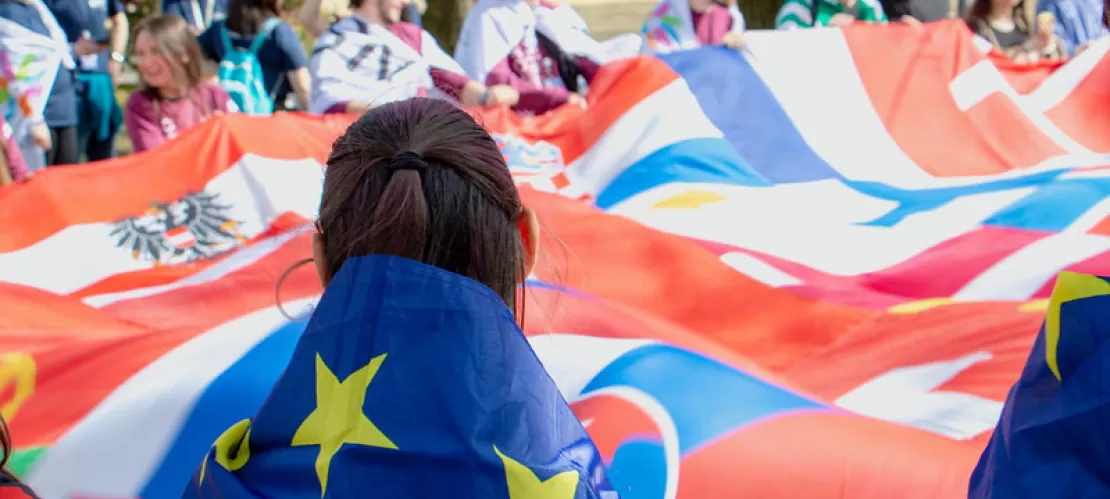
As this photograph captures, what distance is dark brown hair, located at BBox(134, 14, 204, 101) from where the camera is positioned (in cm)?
330

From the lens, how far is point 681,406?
1495mm

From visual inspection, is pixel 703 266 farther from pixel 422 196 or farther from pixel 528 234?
pixel 422 196

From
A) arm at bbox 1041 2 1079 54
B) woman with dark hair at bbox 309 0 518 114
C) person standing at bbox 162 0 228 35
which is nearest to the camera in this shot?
woman with dark hair at bbox 309 0 518 114

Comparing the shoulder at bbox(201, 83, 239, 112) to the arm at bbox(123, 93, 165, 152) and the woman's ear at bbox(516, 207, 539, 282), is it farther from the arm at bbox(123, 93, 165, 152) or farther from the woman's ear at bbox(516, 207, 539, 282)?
the woman's ear at bbox(516, 207, 539, 282)

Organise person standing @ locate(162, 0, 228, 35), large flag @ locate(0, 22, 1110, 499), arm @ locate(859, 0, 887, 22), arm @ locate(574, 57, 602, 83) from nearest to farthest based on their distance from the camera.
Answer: large flag @ locate(0, 22, 1110, 499) < arm @ locate(574, 57, 602, 83) < person standing @ locate(162, 0, 228, 35) < arm @ locate(859, 0, 887, 22)

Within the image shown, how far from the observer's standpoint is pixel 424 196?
94 centimetres

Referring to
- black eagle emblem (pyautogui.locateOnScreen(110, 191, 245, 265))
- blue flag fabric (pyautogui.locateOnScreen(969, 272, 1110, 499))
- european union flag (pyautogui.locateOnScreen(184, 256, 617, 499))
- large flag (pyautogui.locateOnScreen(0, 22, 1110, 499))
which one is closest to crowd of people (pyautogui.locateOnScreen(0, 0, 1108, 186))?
large flag (pyautogui.locateOnScreen(0, 22, 1110, 499))

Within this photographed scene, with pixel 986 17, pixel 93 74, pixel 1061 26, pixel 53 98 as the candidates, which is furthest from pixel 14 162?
pixel 1061 26

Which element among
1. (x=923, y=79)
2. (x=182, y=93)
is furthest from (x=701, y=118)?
(x=182, y=93)

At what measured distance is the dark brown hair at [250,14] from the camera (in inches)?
156

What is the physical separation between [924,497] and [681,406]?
33cm

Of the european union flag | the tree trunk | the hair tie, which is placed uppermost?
the hair tie

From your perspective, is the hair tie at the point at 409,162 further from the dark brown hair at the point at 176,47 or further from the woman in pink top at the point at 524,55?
the woman in pink top at the point at 524,55

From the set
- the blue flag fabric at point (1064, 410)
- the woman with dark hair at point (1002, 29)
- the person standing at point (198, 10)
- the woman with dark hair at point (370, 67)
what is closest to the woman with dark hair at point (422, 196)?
the blue flag fabric at point (1064, 410)
